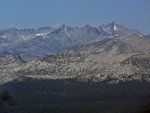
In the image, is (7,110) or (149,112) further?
(7,110)

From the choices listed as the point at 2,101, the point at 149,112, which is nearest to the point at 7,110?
the point at 2,101

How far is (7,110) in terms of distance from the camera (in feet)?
615

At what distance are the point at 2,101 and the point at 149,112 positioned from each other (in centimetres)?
6015

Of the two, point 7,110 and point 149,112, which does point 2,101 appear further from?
point 149,112

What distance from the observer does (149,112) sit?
150 metres

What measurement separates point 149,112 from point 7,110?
6388 centimetres

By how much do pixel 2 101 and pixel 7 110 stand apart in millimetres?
9187

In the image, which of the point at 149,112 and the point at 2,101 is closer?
the point at 149,112
